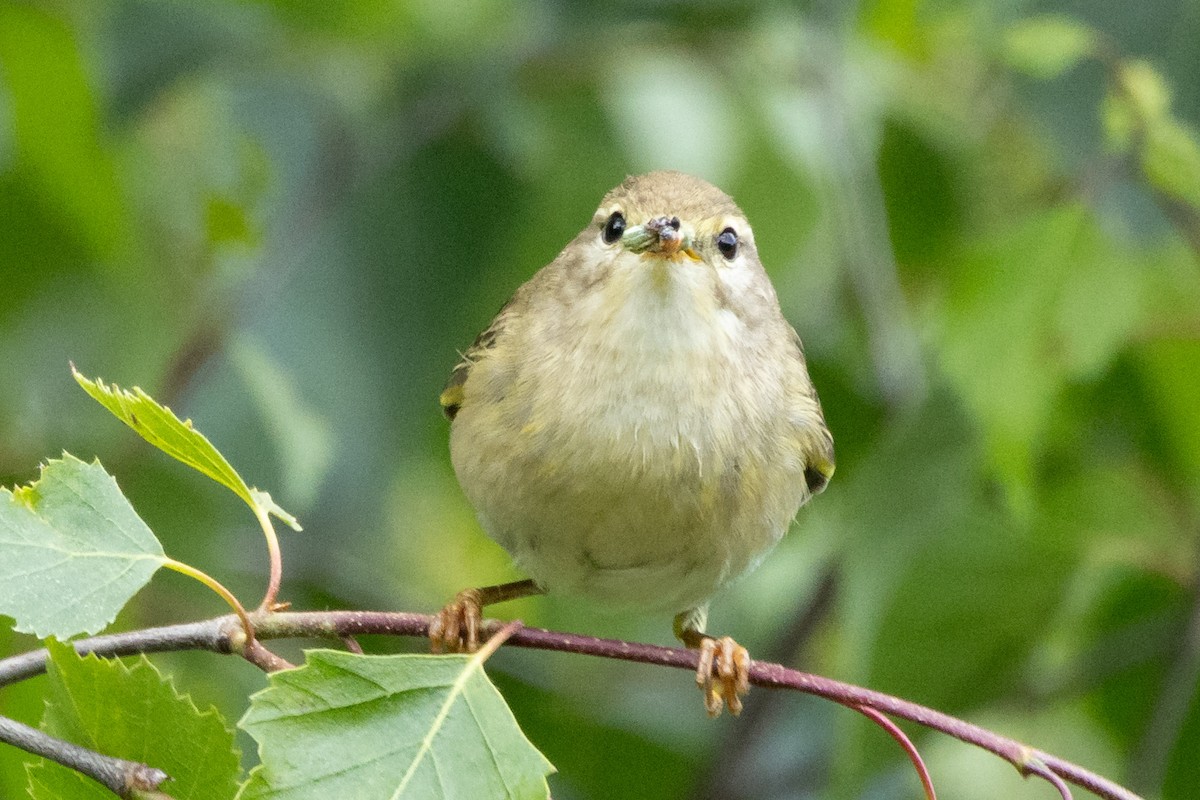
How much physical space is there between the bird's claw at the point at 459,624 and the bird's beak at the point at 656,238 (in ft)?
2.36

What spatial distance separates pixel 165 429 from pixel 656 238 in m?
1.12

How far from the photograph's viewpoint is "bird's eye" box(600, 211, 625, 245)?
3.16 meters

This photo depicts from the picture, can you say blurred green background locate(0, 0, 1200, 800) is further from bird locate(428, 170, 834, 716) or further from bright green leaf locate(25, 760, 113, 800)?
bright green leaf locate(25, 760, 113, 800)

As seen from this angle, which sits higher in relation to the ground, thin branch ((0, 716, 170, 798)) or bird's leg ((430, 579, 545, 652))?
bird's leg ((430, 579, 545, 652))

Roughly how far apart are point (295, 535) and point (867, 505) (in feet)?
6.89

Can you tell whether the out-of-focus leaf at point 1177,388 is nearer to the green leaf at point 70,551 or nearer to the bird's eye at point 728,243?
the bird's eye at point 728,243

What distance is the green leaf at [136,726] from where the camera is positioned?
199 cm

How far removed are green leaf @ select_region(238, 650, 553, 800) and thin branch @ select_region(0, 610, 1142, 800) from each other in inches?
2.0

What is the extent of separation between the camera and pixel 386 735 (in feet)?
6.43

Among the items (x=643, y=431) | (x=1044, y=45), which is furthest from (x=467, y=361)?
(x=1044, y=45)

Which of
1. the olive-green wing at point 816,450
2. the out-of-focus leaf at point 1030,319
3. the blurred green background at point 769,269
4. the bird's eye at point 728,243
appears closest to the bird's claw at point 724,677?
the blurred green background at point 769,269

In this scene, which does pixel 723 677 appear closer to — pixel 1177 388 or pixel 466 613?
pixel 466 613

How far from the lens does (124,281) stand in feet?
13.6

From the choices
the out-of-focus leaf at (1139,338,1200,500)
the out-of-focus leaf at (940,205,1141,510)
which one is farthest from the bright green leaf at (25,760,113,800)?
the out-of-focus leaf at (1139,338,1200,500)
